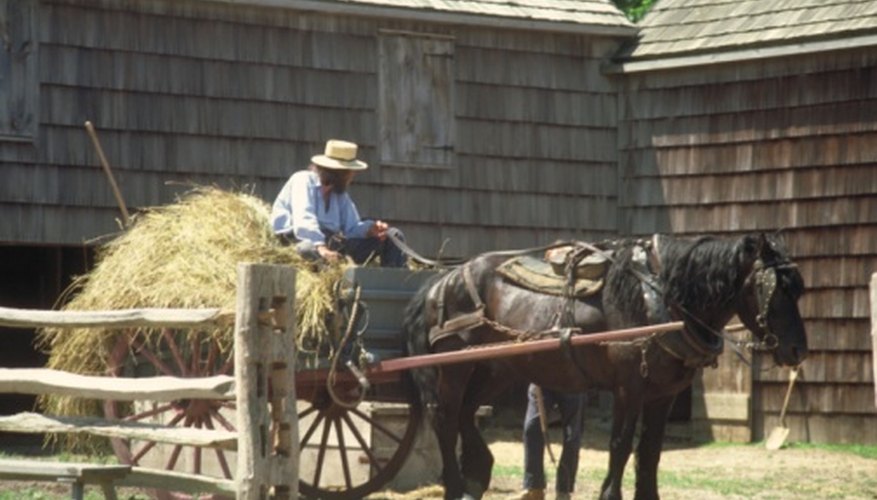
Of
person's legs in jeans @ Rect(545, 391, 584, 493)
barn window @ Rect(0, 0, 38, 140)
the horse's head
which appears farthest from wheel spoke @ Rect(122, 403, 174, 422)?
barn window @ Rect(0, 0, 38, 140)

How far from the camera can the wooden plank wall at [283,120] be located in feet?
59.0

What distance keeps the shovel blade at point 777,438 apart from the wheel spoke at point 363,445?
7.18m

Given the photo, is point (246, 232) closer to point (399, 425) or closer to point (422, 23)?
point (399, 425)

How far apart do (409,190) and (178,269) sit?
8062mm

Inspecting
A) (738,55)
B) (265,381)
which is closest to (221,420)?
(265,381)

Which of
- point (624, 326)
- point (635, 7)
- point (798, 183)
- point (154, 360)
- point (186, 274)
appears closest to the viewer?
point (624, 326)

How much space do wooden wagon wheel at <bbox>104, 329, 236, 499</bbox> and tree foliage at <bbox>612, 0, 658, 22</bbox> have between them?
16.4 meters

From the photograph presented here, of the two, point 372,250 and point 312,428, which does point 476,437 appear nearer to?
point 312,428

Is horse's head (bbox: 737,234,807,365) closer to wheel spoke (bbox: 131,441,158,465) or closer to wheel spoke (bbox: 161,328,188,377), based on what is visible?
wheel spoke (bbox: 161,328,188,377)

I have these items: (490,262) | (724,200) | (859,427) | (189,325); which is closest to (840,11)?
(724,200)

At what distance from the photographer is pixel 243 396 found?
382 inches

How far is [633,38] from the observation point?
21750mm

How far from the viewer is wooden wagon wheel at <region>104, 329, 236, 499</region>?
1237 centimetres

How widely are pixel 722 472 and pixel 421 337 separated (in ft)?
17.4
